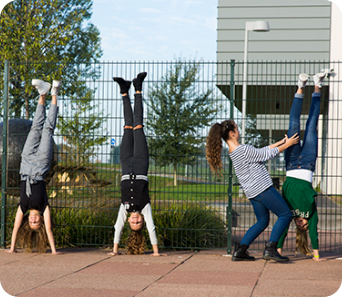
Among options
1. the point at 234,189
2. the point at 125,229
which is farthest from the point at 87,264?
the point at 234,189

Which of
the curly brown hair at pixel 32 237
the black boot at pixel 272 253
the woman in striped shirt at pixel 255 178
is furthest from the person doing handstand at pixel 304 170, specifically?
the curly brown hair at pixel 32 237

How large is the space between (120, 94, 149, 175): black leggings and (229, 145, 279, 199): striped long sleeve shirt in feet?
4.56

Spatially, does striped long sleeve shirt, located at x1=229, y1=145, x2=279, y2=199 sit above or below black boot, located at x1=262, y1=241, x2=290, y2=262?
above

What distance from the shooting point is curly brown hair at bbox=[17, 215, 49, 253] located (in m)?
6.54

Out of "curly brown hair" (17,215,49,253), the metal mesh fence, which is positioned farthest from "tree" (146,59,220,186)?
"curly brown hair" (17,215,49,253)

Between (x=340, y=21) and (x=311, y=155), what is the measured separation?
10.1 meters

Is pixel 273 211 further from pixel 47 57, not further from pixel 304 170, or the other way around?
pixel 47 57

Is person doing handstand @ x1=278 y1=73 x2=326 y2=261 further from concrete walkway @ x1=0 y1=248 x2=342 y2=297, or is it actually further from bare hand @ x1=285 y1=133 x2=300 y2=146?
concrete walkway @ x1=0 y1=248 x2=342 y2=297

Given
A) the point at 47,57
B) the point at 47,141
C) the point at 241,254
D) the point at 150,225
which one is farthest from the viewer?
the point at 47,57

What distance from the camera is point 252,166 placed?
584cm

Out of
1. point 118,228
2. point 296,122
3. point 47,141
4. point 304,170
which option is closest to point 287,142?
point 296,122

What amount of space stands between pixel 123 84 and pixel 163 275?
9.88 feet

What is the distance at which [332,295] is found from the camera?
4.30 metres

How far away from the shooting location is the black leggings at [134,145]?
20.9ft
